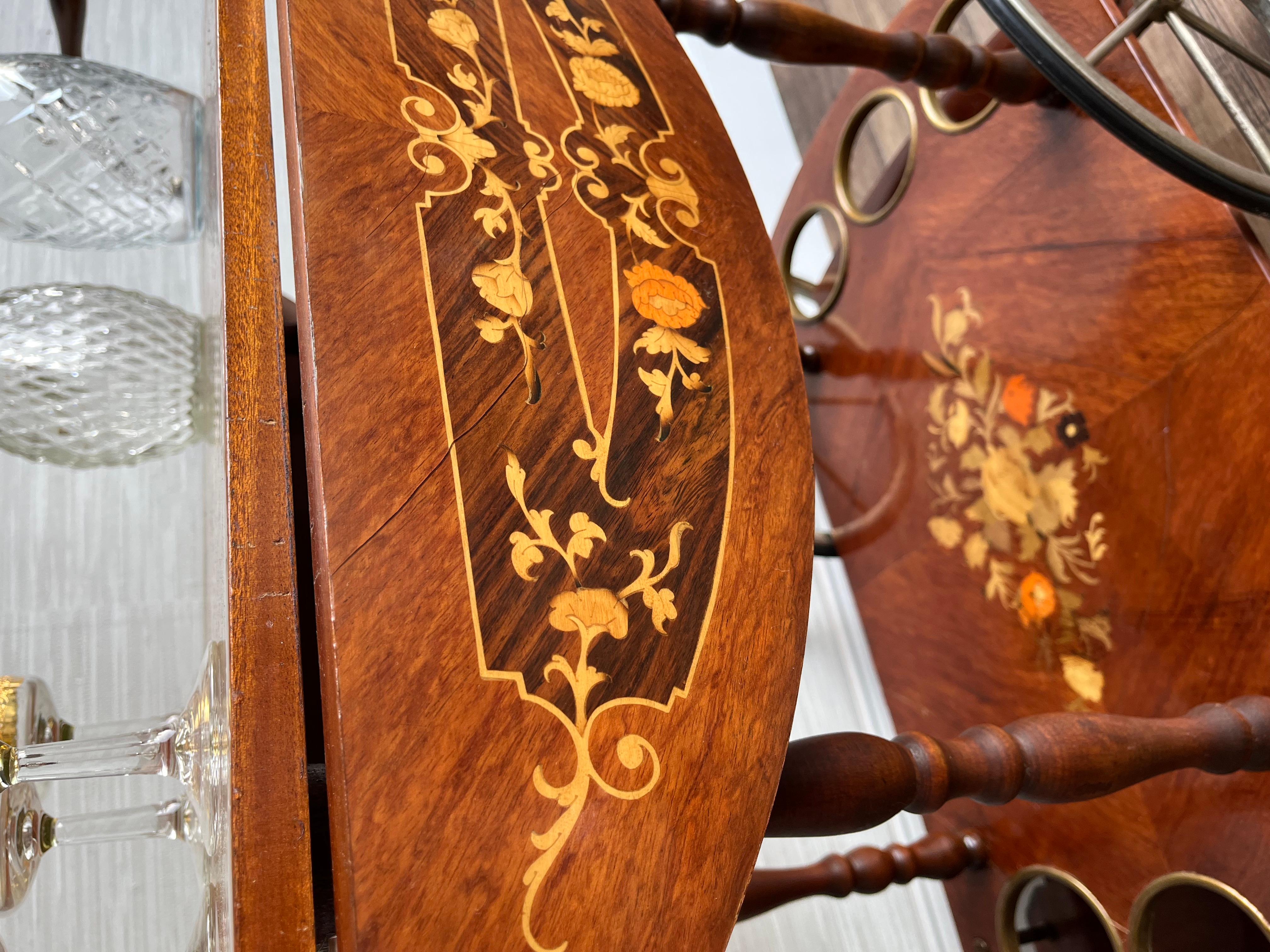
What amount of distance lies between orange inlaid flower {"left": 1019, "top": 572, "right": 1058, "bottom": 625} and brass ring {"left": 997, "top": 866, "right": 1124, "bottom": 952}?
0.28 meters

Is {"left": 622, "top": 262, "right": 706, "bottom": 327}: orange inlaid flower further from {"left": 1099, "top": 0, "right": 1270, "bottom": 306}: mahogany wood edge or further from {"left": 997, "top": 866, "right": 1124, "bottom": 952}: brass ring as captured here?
{"left": 997, "top": 866, "right": 1124, "bottom": 952}: brass ring

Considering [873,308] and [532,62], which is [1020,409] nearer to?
[873,308]

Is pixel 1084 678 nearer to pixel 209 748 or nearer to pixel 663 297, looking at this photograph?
pixel 663 297

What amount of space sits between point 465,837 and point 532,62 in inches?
22.2

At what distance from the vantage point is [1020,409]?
112cm

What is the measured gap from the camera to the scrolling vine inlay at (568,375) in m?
0.48

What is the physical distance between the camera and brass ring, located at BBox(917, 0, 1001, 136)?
116 cm

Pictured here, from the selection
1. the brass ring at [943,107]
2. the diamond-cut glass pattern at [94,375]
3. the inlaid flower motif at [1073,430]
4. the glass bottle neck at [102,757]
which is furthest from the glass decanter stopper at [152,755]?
the brass ring at [943,107]

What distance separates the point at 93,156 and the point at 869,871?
3.54 feet

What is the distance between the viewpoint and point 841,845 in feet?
3.94

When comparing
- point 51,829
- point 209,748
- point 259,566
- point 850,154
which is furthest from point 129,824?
point 850,154

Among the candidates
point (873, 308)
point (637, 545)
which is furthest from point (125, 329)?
point (873, 308)

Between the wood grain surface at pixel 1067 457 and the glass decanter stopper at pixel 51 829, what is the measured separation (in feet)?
2.89

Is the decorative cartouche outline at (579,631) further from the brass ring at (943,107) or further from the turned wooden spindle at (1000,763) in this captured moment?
the brass ring at (943,107)
